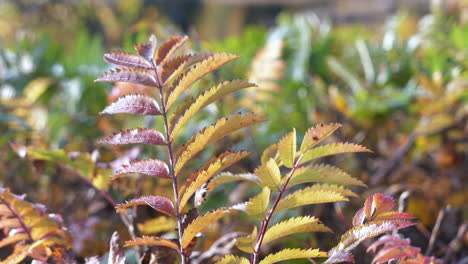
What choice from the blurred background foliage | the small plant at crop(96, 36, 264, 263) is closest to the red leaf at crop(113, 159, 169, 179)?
the small plant at crop(96, 36, 264, 263)

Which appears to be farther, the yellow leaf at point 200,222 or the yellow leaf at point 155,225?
the yellow leaf at point 155,225

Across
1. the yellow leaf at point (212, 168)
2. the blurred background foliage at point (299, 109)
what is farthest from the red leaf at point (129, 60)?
the blurred background foliage at point (299, 109)

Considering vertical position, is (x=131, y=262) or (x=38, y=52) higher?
(x=38, y=52)

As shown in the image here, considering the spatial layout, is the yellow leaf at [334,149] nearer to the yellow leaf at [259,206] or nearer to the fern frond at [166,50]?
the yellow leaf at [259,206]

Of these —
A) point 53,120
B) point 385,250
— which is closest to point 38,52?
point 53,120

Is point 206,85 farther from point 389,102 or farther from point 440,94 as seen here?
point 440,94
